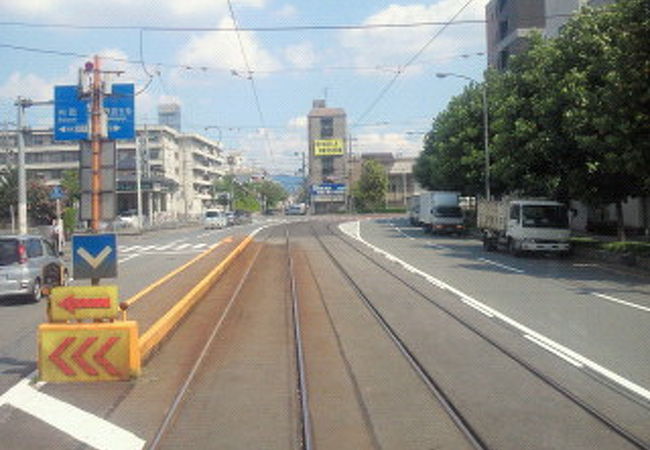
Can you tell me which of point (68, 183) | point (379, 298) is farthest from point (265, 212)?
point (379, 298)

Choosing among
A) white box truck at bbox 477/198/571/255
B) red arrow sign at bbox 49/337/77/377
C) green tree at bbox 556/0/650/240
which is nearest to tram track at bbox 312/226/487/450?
red arrow sign at bbox 49/337/77/377

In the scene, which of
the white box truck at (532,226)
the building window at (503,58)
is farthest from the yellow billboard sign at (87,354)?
the building window at (503,58)

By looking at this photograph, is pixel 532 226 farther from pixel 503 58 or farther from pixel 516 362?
pixel 503 58

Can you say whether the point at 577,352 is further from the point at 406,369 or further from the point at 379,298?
the point at 379,298

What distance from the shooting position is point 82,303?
29.4ft

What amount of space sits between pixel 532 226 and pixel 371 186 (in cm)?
8008

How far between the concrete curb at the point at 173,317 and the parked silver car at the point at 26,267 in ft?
9.53

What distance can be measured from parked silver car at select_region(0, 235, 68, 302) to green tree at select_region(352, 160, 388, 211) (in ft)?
293

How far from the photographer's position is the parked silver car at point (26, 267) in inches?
613

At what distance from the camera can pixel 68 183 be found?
237ft

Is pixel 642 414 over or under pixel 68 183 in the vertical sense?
under

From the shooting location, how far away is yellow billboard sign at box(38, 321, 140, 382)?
859 centimetres

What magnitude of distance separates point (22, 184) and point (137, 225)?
33.4 meters

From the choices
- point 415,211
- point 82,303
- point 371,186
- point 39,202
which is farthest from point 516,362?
point 371,186
